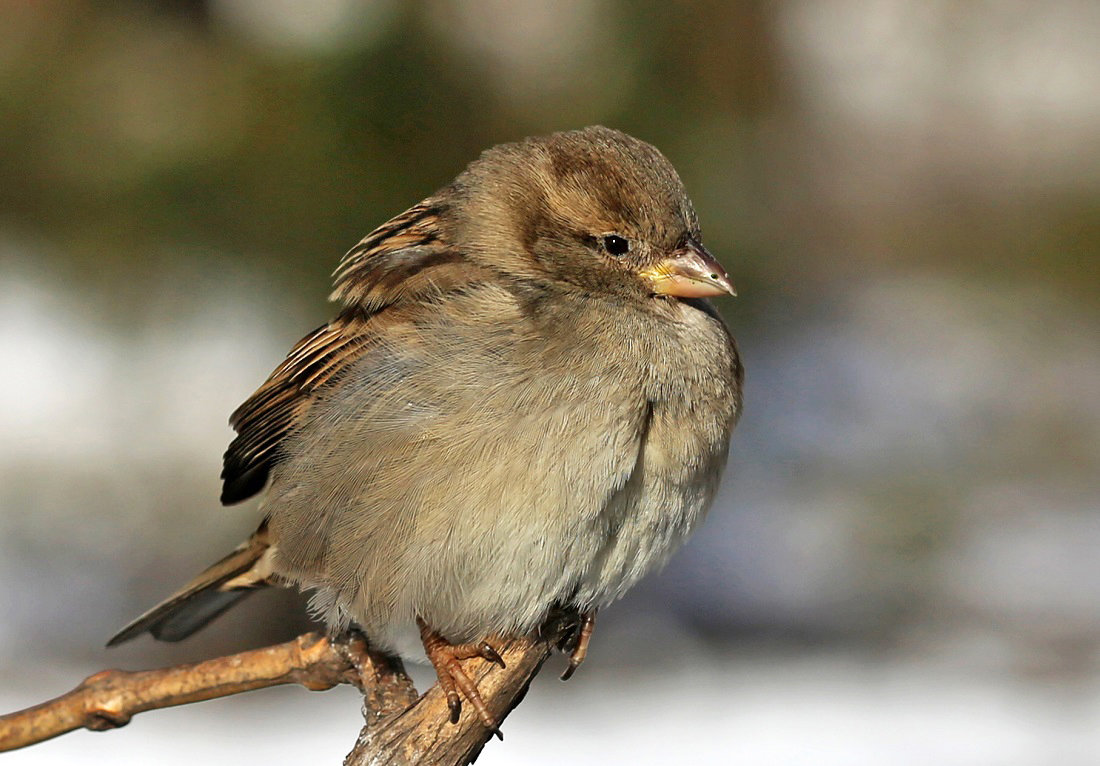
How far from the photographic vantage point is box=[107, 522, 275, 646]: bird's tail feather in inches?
101

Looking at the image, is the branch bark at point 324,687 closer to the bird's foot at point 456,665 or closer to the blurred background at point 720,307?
the bird's foot at point 456,665

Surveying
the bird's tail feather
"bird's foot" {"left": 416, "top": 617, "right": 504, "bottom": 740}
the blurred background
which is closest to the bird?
"bird's foot" {"left": 416, "top": 617, "right": 504, "bottom": 740}

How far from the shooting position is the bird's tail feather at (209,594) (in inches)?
101

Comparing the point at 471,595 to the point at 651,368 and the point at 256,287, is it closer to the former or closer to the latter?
the point at 651,368

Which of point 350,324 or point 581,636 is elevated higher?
point 350,324

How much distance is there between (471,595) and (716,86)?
3.58 meters

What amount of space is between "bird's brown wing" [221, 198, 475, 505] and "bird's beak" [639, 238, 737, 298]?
0.33 m

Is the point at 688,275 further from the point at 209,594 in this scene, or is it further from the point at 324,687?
the point at 209,594

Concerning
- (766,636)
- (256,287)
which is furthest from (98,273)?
(766,636)

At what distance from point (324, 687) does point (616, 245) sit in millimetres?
Result: 969

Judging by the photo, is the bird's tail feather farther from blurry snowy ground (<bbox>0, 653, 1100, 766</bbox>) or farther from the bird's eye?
blurry snowy ground (<bbox>0, 653, 1100, 766</bbox>)

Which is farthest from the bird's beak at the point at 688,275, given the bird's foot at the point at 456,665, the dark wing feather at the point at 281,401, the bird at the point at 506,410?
the bird's foot at the point at 456,665

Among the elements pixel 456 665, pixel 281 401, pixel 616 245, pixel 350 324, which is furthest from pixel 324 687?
pixel 616 245

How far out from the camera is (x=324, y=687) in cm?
238
